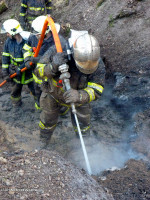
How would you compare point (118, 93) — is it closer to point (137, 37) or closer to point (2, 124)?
point (137, 37)

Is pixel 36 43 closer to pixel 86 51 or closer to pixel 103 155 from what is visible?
pixel 86 51

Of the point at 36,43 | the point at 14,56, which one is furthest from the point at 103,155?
the point at 14,56

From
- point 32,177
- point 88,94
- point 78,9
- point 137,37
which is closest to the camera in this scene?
point 32,177

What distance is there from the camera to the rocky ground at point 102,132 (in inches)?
121

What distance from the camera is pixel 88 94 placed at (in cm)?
407

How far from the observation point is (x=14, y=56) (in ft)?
19.7

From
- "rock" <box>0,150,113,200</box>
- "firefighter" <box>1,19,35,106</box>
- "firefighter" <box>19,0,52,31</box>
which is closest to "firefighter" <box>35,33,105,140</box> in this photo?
"rock" <box>0,150,113,200</box>

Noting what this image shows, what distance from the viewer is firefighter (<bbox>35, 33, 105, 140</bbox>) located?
142 inches

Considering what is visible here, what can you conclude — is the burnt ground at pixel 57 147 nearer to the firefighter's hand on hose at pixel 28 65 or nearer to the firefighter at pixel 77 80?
the firefighter at pixel 77 80

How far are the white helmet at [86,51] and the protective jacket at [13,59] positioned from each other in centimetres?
264

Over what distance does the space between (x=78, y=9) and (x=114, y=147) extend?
4.89 meters

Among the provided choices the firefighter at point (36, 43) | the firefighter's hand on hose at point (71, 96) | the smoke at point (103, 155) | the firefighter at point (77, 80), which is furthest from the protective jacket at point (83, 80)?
the smoke at point (103, 155)

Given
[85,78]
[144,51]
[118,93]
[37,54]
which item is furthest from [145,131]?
[37,54]

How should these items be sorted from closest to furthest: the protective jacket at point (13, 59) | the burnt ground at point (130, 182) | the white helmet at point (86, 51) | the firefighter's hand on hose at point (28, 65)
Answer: the burnt ground at point (130, 182), the white helmet at point (86, 51), the firefighter's hand on hose at point (28, 65), the protective jacket at point (13, 59)
